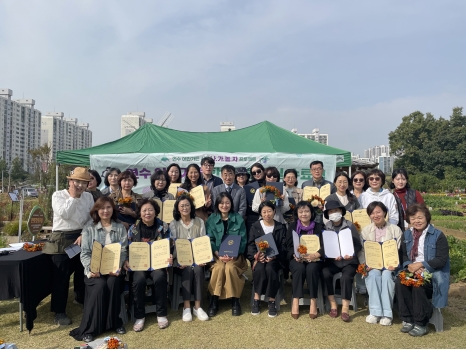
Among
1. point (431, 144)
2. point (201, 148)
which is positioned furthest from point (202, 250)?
point (431, 144)

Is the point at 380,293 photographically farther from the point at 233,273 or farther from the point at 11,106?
the point at 11,106

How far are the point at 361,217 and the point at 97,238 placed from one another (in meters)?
3.19

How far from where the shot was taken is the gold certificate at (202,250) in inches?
154

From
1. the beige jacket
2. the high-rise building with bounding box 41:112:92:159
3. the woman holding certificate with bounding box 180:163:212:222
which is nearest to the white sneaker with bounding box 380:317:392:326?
the beige jacket

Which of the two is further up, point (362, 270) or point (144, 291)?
point (362, 270)

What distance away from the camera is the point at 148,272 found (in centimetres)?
379

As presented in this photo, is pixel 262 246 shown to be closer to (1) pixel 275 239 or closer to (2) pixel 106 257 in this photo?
(1) pixel 275 239

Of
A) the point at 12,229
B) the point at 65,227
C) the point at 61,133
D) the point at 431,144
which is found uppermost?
the point at 61,133

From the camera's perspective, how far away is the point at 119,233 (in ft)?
12.3

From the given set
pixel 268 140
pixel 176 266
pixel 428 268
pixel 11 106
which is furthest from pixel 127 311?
pixel 11 106

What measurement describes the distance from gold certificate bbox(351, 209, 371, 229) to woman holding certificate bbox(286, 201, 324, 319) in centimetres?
56

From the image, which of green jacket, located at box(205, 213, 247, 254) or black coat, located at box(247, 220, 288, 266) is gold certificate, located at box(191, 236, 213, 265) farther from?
black coat, located at box(247, 220, 288, 266)

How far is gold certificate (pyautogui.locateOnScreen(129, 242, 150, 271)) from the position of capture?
3.70m

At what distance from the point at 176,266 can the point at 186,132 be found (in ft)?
18.0
